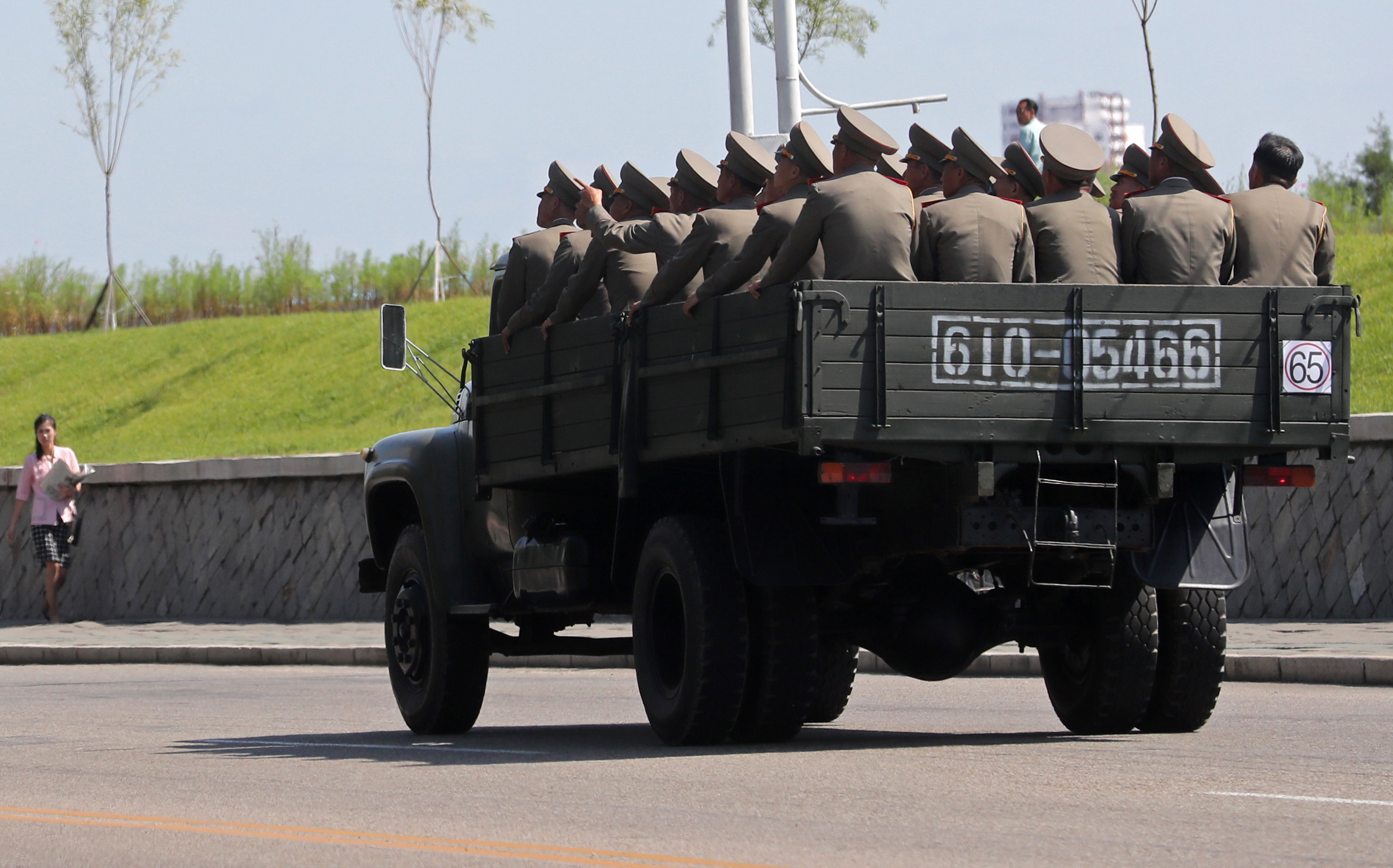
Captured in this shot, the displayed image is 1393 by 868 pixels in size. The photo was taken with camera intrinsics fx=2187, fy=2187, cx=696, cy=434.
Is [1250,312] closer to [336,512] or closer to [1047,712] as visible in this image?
[1047,712]

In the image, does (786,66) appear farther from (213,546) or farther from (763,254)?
(763,254)

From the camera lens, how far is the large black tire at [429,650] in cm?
1168

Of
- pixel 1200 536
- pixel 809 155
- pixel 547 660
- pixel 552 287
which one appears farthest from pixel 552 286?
pixel 547 660

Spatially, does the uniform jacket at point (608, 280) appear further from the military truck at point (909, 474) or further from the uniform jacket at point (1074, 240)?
the uniform jacket at point (1074, 240)

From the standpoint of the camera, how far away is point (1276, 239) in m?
10.3

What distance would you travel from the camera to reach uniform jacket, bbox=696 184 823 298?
384 inches

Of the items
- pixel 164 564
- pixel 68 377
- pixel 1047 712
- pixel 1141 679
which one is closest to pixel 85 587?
pixel 164 564

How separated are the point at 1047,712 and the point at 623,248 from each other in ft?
12.9

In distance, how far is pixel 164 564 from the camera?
25344mm

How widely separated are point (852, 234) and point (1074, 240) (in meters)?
1.12

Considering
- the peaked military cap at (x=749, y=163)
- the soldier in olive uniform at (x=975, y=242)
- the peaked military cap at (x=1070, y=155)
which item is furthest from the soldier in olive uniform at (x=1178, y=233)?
the peaked military cap at (x=749, y=163)

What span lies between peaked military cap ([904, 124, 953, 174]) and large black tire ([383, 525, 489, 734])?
11.0 ft

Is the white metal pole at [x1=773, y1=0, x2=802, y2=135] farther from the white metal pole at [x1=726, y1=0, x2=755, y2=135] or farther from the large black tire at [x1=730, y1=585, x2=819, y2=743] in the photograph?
the large black tire at [x1=730, y1=585, x2=819, y2=743]

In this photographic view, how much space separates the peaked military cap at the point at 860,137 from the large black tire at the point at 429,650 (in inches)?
134
